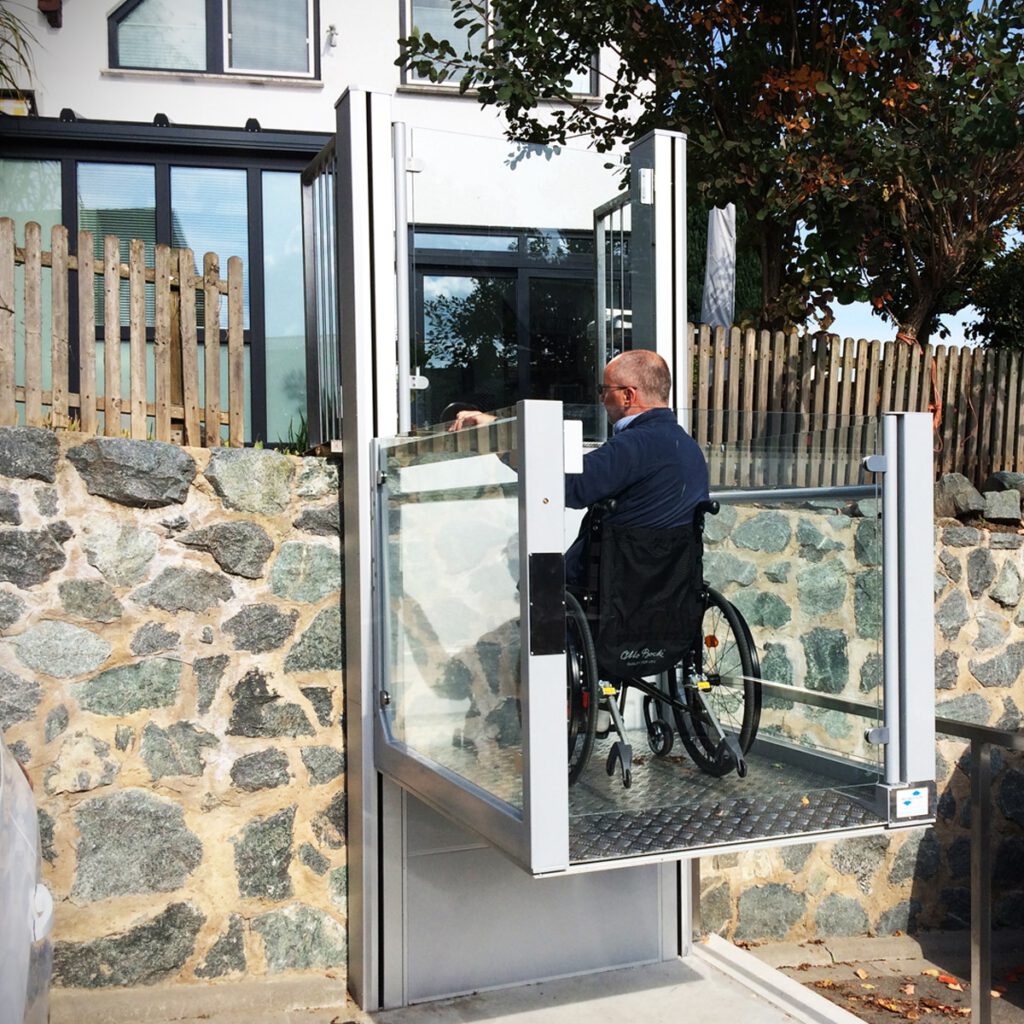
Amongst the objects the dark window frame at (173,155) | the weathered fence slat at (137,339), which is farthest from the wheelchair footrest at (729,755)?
the dark window frame at (173,155)

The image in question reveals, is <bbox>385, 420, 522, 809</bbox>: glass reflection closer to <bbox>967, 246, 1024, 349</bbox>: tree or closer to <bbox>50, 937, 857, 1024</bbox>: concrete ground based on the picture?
<bbox>50, 937, 857, 1024</bbox>: concrete ground

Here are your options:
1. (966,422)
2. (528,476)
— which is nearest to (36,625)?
(528,476)

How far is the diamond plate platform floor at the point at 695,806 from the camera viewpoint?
3781mm

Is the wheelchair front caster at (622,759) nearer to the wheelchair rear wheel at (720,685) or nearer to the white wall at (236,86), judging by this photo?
the wheelchair rear wheel at (720,685)

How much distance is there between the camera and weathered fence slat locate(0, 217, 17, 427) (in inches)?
196

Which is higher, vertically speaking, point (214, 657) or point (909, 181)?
point (909, 181)

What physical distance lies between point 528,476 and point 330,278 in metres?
2.28

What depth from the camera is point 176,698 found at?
4.90m

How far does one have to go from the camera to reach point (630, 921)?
5336mm

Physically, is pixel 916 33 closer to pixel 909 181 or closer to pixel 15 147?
pixel 909 181

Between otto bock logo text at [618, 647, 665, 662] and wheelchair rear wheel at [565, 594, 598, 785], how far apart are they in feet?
0.57

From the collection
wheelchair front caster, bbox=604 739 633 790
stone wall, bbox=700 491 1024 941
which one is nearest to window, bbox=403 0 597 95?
stone wall, bbox=700 491 1024 941

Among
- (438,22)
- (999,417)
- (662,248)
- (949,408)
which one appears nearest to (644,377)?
(662,248)

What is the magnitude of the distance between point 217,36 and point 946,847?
9.42 meters
